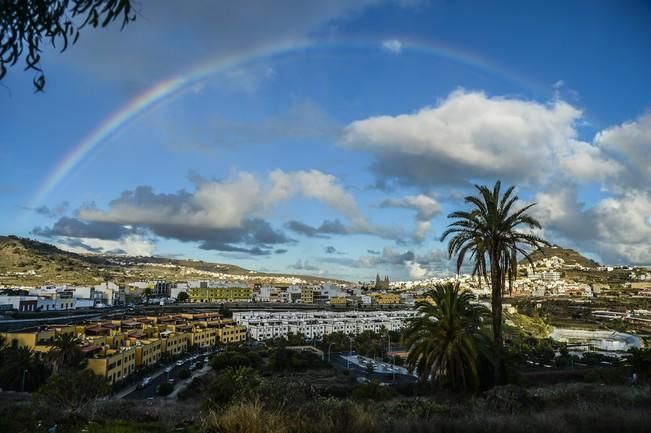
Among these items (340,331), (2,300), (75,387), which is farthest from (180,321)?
(75,387)

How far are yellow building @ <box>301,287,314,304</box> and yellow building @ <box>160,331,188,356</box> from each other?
73384 mm

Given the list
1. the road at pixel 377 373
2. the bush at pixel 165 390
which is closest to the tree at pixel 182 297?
the road at pixel 377 373

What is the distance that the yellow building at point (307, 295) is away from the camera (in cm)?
13350

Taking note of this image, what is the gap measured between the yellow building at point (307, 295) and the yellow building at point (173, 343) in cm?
7338

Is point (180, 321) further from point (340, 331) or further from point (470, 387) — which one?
point (470, 387)

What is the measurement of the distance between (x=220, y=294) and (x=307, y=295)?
938 inches

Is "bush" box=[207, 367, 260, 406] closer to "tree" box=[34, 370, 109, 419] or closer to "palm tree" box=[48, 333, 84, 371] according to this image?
"tree" box=[34, 370, 109, 419]

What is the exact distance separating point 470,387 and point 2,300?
8313 centimetres

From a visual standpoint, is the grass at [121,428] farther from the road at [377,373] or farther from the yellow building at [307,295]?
the yellow building at [307,295]

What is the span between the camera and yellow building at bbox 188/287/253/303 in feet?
408

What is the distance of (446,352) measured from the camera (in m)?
14.9

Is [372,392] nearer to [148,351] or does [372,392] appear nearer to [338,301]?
[148,351]

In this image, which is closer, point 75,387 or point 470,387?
point 470,387

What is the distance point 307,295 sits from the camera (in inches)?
5305
